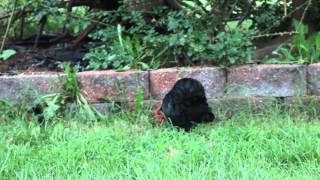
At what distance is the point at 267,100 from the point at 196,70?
1.99 feet

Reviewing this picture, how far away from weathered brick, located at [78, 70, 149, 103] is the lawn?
0.33 m

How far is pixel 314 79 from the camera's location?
171 inches

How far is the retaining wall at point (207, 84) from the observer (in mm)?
4383

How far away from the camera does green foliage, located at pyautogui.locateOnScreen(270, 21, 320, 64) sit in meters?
4.48

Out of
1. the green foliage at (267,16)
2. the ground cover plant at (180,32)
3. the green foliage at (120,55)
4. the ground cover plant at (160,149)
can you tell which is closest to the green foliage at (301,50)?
the ground cover plant at (180,32)

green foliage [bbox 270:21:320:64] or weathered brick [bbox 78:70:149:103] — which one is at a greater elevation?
green foliage [bbox 270:21:320:64]

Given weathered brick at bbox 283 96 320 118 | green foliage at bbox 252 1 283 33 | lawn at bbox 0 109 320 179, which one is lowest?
lawn at bbox 0 109 320 179

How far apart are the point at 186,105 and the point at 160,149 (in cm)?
62

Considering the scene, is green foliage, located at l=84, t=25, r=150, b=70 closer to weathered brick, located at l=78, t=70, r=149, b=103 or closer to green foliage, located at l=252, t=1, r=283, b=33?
weathered brick, located at l=78, t=70, r=149, b=103

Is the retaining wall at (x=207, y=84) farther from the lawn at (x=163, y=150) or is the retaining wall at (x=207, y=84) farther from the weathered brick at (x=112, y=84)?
the lawn at (x=163, y=150)

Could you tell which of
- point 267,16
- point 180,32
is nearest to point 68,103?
point 180,32

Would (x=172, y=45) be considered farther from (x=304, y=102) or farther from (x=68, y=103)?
(x=304, y=102)

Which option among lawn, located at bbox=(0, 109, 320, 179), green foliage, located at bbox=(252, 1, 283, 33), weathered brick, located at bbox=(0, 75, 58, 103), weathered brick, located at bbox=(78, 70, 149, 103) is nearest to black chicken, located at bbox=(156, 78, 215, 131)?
lawn, located at bbox=(0, 109, 320, 179)

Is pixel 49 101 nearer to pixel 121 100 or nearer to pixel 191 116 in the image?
pixel 121 100
